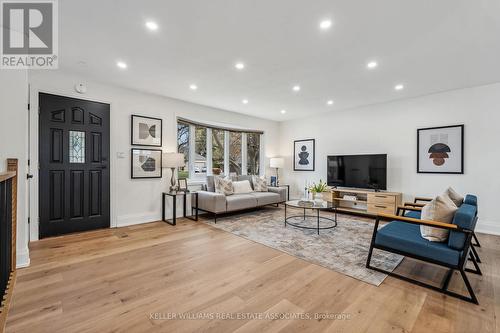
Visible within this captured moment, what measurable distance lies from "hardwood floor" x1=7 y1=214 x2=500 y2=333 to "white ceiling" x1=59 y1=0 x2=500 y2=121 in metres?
2.51

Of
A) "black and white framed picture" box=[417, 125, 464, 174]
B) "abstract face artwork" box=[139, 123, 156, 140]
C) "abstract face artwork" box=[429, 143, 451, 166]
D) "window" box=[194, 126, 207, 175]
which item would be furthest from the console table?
"abstract face artwork" box=[429, 143, 451, 166]

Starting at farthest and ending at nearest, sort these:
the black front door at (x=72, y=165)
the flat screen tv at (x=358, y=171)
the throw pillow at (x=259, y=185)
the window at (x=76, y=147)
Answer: the throw pillow at (x=259, y=185) → the flat screen tv at (x=358, y=171) → the window at (x=76, y=147) → the black front door at (x=72, y=165)

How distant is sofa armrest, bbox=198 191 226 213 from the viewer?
4.48 m

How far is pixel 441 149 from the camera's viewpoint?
4.29m

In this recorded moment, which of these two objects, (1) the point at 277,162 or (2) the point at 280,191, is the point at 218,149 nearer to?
(1) the point at 277,162

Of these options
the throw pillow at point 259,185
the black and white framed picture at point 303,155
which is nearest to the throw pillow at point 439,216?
the throw pillow at point 259,185

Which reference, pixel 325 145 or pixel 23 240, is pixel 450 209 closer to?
pixel 325 145

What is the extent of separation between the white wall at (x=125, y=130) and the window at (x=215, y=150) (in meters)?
0.44

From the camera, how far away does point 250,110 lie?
5820 mm

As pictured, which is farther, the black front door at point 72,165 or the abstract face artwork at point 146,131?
the abstract face artwork at point 146,131

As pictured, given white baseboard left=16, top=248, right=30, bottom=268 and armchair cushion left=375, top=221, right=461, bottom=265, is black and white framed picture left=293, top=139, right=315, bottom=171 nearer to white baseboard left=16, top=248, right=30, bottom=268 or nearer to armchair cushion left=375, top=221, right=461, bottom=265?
armchair cushion left=375, top=221, right=461, bottom=265

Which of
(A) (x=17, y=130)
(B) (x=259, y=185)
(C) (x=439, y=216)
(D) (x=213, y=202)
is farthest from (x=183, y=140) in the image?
(C) (x=439, y=216)

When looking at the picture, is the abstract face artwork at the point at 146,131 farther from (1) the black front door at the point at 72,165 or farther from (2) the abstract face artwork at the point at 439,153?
(2) the abstract face artwork at the point at 439,153

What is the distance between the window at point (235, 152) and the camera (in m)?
6.35
